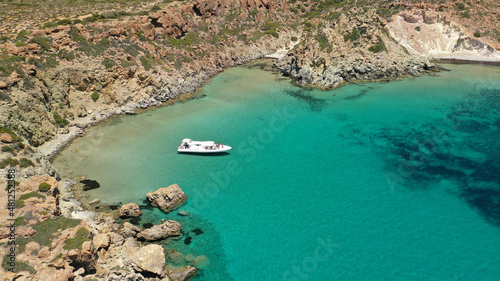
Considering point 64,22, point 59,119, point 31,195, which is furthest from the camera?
point 64,22

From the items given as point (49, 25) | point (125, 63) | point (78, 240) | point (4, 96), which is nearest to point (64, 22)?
point (49, 25)

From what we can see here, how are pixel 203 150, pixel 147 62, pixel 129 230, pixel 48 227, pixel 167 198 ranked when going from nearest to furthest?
pixel 48 227 → pixel 129 230 → pixel 167 198 → pixel 203 150 → pixel 147 62

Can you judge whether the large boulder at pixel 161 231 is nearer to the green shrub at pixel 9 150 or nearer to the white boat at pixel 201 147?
the white boat at pixel 201 147

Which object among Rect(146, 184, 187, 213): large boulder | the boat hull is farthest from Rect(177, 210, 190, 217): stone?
the boat hull

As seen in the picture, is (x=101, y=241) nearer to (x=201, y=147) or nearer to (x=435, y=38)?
(x=201, y=147)

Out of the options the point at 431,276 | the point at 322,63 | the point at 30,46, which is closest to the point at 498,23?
the point at 322,63

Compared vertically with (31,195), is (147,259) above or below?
below

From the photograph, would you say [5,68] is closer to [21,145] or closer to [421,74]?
[21,145]
